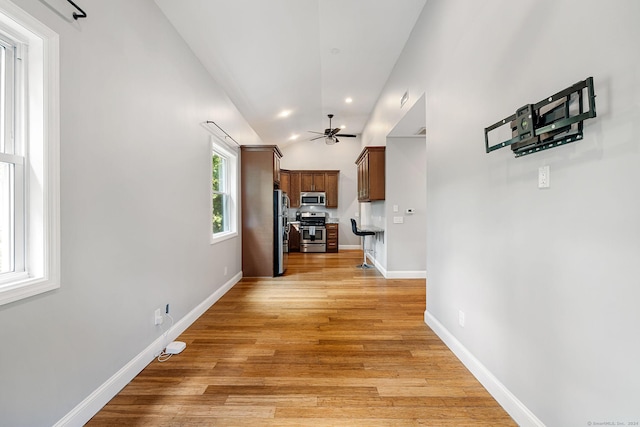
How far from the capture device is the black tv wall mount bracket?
1184 mm

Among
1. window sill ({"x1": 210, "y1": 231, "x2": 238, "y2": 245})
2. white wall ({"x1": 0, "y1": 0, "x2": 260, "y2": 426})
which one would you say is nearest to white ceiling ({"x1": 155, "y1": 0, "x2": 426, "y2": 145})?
white wall ({"x1": 0, "y1": 0, "x2": 260, "y2": 426})

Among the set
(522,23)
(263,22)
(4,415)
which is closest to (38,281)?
(4,415)

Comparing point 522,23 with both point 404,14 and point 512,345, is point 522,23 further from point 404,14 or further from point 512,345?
point 404,14

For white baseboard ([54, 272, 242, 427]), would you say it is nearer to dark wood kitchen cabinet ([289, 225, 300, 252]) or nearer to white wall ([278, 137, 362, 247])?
dark wood kitchen cabinet ([289, 225, 300, 252])

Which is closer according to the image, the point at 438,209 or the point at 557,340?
the point at 557,340

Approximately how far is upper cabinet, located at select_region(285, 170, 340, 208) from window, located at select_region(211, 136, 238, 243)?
401 centimetres

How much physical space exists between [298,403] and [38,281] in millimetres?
1561

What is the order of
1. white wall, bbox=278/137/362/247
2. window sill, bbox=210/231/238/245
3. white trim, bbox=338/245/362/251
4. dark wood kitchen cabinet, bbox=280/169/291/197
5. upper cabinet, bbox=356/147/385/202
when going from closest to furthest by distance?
window sill, bbox=210/231/238/245 → upper cabinet, bbox=356/147/385/202 → dark wood kitchen cabinet, bbox=280/169/291/197 → white trim, bbox=338/245/362/251 → white wall, bbox=278/137/362/247

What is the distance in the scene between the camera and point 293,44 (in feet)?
11.9

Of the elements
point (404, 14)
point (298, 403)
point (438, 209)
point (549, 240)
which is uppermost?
point (404, 14)

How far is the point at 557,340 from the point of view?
137 centimetres

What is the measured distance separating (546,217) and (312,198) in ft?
24.5

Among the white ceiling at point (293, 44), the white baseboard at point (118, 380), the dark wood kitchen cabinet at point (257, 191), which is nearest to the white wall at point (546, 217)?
the white ceiling at point (293, 44)

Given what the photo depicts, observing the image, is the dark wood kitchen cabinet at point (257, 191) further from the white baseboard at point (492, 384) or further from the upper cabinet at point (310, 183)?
the upper cabinet at point (310, 183)
